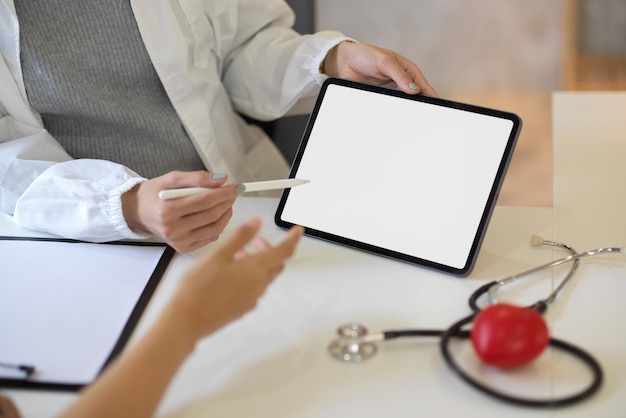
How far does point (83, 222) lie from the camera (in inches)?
32.9

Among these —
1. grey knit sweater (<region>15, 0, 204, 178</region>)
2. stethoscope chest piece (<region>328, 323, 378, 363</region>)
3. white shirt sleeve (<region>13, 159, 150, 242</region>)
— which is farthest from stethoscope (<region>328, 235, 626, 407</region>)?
grey knit sweater (<region>15, 0, 204, 178</region>)

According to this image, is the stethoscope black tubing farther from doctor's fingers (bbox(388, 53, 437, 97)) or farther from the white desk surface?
A: doctor's fingers (bbox(388, 53, 437, 97))

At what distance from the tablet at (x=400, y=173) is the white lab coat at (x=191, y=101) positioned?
0.19 metres

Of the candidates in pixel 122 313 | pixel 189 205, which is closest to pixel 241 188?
pixel 189 205

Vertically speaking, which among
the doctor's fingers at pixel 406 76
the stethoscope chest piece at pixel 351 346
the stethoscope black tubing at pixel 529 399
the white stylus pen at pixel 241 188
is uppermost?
the doctor's fingers at pixel 406 76

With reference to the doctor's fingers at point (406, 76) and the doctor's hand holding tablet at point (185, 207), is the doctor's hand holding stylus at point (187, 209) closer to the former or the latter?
the doctor's hand holding tablet at point (185, 207)

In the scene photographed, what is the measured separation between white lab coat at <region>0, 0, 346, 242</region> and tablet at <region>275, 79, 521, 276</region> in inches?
7.5

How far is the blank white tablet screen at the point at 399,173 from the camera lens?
0.79 metres

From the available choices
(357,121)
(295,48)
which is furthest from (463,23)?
(357,121)

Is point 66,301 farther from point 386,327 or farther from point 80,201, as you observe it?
point 386,327

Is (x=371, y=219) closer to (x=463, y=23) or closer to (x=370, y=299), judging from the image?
(x=370, y=299)

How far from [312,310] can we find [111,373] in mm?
240

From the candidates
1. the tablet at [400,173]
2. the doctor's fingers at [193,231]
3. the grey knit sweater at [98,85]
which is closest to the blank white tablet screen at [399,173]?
the tablet at [400,173]

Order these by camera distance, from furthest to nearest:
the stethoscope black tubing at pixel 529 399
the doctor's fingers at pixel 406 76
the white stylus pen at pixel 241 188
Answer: the doctor's fingers at pixel 406 76 → the white stylus pen at pixel 241 188 → the stethoscope black tubing at pixel 529 399
